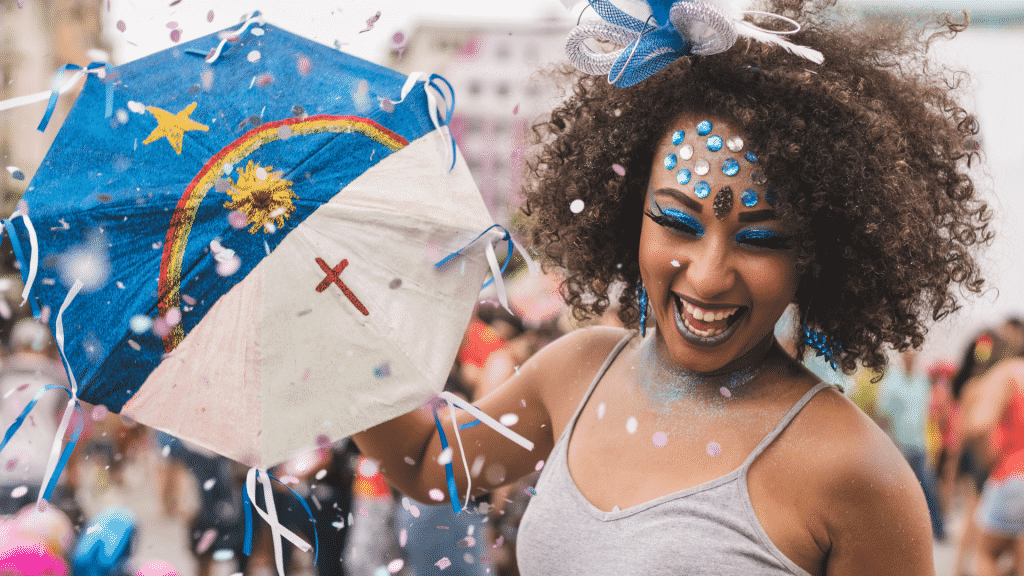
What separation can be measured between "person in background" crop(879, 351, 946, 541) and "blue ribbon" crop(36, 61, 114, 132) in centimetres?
507

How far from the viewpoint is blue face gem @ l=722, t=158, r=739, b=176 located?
4.93 feet

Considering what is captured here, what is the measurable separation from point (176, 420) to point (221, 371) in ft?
0.45

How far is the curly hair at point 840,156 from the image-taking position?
150 cm

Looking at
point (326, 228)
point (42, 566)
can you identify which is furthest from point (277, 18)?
point (42, 566)

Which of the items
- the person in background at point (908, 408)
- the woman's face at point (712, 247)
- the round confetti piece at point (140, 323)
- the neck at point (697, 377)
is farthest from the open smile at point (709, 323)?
the person in background at point (908, 408)

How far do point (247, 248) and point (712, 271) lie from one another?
853mm

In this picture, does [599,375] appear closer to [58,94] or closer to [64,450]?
[64,450]

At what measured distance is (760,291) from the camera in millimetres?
1515

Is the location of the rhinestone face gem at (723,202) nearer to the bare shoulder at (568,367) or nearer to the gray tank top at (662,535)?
the gray tank top at (662,535)

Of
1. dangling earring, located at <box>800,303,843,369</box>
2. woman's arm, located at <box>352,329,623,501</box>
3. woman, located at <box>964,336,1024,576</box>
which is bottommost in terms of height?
woman, located at <box>964,336,1024,576</box>

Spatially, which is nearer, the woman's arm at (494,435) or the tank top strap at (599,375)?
the tank top strap at (599,375)

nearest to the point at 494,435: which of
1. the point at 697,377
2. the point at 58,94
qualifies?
the point at 697,377

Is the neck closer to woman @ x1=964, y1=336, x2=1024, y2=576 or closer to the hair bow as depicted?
the hair bow

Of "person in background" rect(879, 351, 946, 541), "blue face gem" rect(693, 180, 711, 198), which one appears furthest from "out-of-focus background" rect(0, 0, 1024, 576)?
"blue face gem" rect(693, 180, 711, 198)
